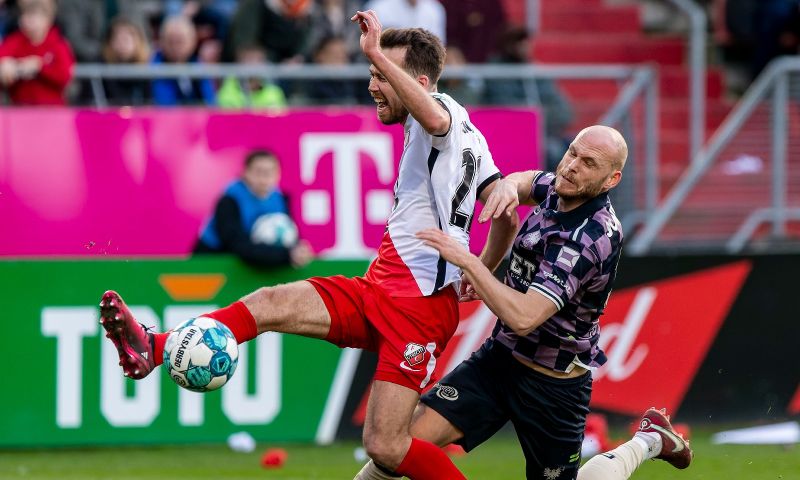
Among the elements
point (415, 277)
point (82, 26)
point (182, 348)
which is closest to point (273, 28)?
point (82, 26)

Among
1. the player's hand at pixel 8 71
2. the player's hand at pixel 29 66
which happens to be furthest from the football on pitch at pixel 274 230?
the player's hand at pixel 8 71

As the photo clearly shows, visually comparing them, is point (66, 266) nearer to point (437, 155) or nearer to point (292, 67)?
point (292, 67)

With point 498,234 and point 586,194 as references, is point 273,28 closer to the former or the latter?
point 498,234

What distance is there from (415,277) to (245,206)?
4.65 m

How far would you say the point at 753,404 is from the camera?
1107 centimetres

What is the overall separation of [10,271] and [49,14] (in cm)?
245

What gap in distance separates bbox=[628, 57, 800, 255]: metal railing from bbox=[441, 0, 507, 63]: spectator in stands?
260 centimetres

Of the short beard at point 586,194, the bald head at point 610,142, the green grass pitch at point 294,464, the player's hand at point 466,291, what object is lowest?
the green grass pitch at point 294,464

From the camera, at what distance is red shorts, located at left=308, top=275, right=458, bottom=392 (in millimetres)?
6727

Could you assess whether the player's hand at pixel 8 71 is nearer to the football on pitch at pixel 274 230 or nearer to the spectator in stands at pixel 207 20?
the spectator in stands at pixel 207 20

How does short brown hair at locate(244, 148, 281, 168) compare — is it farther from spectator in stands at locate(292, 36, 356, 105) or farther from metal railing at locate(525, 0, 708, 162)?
metal railing at locate(525, 0, 708, 162)

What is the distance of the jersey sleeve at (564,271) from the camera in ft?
21.2

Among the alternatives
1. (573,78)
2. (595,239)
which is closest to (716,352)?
(573,78)

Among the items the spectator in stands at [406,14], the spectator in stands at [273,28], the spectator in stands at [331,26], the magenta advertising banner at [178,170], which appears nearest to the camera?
the magenta advertising banner at [178,170]
